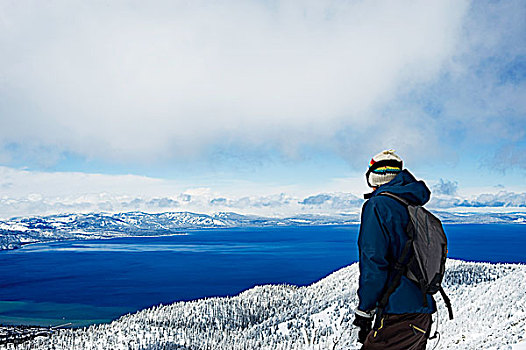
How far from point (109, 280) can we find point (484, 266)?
5762 inches

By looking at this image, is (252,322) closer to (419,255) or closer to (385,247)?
(419,255)

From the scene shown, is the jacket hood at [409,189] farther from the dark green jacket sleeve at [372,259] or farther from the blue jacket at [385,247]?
the dark green jacket sleeve at [372,259]

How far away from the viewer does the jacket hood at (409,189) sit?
11.8 feet

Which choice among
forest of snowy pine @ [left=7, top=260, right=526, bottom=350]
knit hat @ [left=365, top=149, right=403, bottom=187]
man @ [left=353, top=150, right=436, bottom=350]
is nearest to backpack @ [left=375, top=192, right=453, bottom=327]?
man @ [left=353, top=150, right=436, bottom=350]

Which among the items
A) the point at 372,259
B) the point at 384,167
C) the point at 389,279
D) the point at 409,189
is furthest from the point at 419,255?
the point at 384,167

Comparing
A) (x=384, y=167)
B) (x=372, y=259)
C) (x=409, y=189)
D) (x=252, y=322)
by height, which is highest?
(x=384, y=167)

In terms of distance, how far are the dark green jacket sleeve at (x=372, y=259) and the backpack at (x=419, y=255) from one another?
13 centimetres

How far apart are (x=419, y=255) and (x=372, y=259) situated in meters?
0.50

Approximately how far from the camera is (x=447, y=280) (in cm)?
7762

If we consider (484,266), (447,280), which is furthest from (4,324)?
(484,266)

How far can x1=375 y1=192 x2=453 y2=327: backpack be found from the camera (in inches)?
138

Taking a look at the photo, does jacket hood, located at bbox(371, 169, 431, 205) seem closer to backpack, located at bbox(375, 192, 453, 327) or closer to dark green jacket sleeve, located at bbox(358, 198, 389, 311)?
backpack, located at bbox(375, 192, 453, 327)

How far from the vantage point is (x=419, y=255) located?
3510 mm

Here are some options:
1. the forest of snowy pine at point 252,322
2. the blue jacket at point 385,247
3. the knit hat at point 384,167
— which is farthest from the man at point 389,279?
the forest of snowy pine at point 252,322
